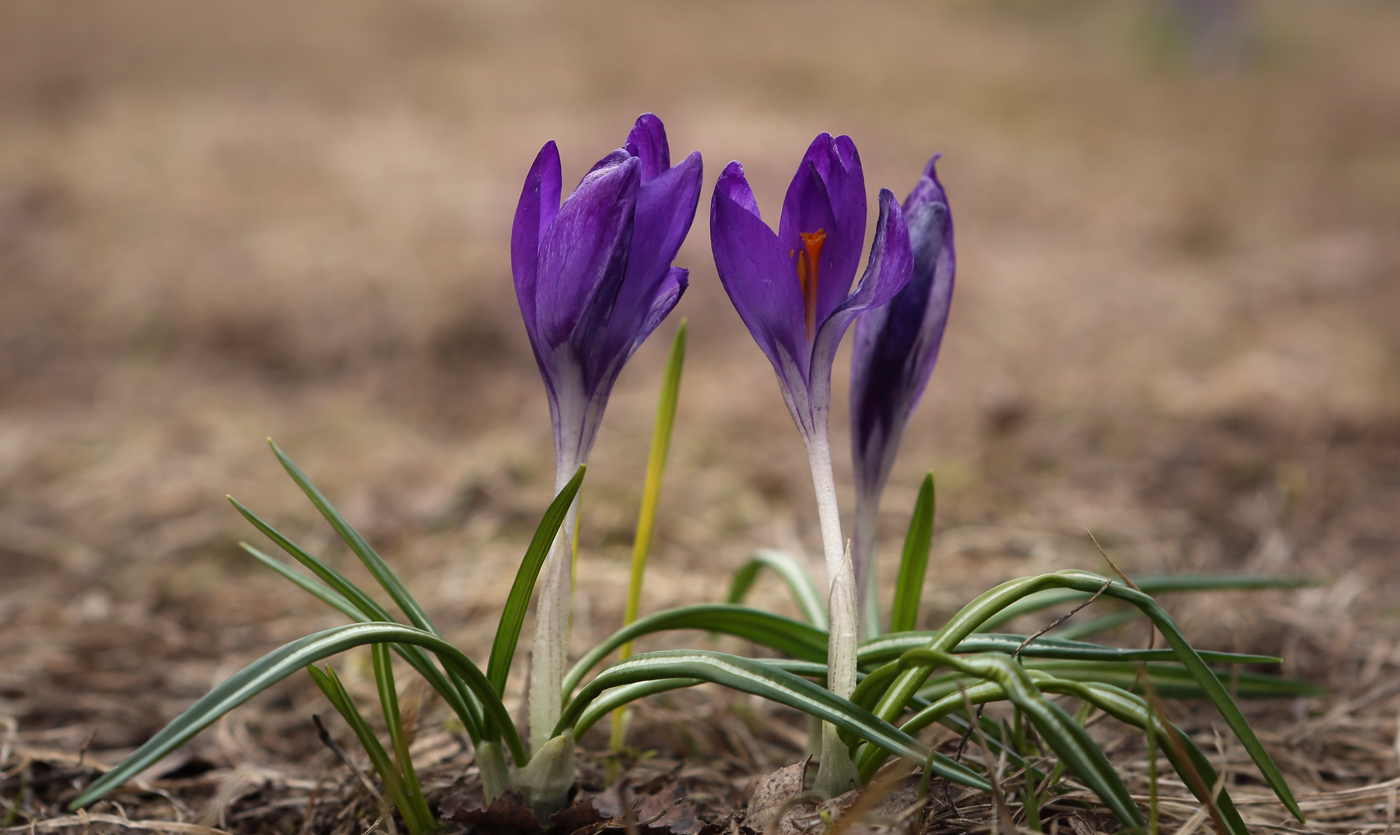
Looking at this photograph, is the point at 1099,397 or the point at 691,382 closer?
the point at 1099,397

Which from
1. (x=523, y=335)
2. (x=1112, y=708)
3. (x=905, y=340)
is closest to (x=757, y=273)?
(x=905, y=340)

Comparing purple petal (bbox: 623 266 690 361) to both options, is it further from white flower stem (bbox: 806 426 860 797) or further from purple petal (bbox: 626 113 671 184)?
white flower stem (bbox: 806 426 860 797)

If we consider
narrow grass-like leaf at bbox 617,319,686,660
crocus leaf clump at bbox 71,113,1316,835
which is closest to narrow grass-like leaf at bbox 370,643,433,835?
crocus leaf clump at bbox 71,113,1316,835

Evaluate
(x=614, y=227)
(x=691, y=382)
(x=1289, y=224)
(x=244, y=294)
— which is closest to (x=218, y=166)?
(x=244, y=294)

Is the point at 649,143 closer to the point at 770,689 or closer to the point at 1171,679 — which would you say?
the point at 770,689

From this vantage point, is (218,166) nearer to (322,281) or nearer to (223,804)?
(322,281)

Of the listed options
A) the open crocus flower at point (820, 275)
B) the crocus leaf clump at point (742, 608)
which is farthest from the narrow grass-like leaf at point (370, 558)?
the open crocus flower at point (820, 275)
